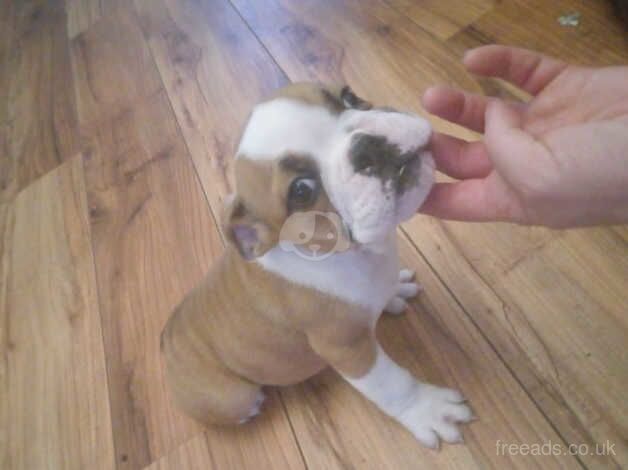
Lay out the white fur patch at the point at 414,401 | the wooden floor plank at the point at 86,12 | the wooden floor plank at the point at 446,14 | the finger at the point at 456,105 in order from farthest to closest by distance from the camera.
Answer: the wooden floor plank at the point at 86,12, the wooden floor plank at the point at 446,14, the white fur patch at the point at 414,401, the finger at the point at 456,105

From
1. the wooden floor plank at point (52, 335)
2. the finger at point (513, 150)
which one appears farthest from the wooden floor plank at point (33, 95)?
the finger at point (513, 150)

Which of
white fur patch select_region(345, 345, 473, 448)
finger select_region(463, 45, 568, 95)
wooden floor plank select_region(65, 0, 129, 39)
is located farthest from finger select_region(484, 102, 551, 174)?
wooden floor plank select_region(65, 0, 129, 39)

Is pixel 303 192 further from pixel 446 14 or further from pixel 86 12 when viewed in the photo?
pixel 86 12

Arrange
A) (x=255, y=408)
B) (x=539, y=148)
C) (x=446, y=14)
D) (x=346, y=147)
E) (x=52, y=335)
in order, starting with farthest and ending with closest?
(x=446, y=14) → (x=52, y=335) → (x=255, y=408) → (x=346, y=147) → (x=539, y=148)

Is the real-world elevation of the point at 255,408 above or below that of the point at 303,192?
below

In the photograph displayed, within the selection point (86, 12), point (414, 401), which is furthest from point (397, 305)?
point (86, 12)

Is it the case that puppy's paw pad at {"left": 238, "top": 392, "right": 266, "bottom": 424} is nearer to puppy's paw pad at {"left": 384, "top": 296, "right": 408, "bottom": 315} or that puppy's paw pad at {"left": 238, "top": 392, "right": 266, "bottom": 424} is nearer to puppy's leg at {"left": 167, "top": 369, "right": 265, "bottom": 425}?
puppy's leg at {"left": 167, "top": 369, "right": 265, "bottom": 425}

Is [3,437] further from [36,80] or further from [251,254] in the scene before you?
[36,80]

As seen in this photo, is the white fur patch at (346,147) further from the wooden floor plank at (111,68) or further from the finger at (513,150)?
the wooden floor plank at (111,68)
